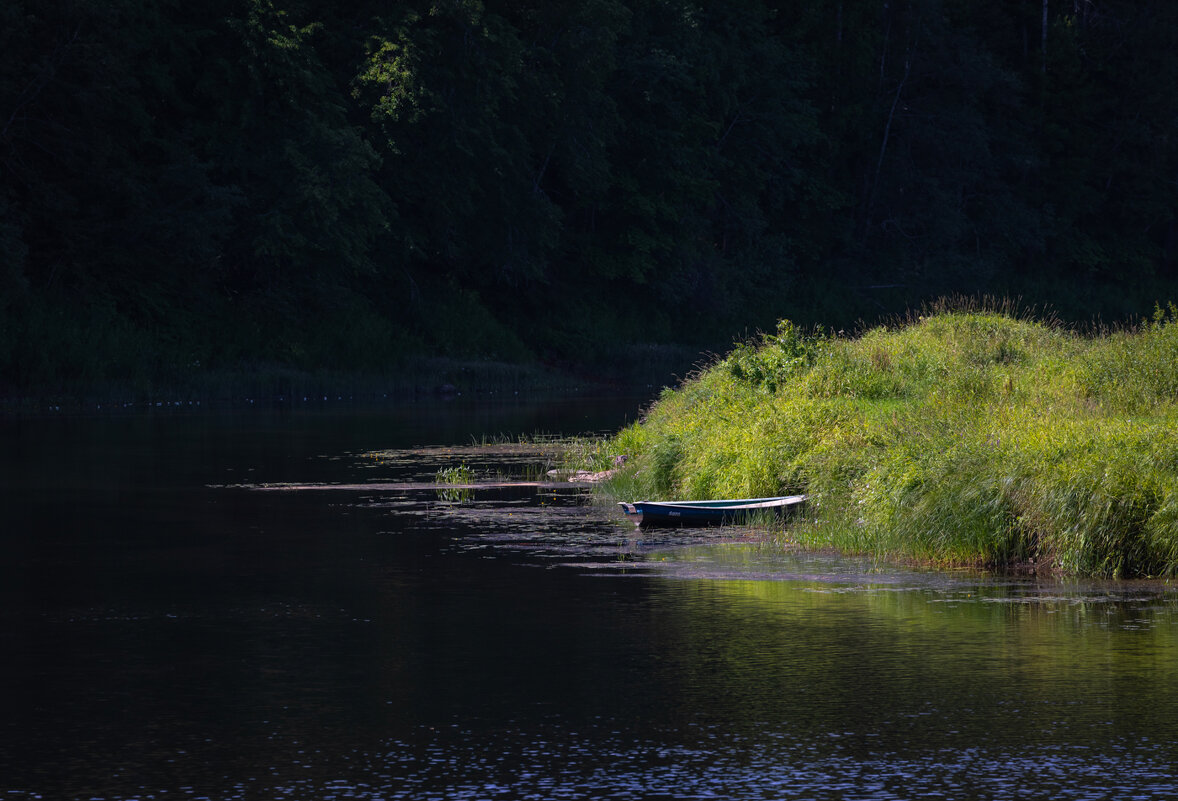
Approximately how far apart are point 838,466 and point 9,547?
993 centimetres

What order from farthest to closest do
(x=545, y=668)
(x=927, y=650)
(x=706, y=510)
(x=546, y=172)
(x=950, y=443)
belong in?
(x=546, y=172) < (x=706, y=510) < (x=950, y=443) < (x=927, y=650) < (x=545, y=668)

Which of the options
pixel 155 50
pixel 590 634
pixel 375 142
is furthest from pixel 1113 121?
pixel 590 634

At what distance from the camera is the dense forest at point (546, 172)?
5778 centimetres

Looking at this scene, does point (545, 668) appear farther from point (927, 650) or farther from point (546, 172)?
point (546, 172)

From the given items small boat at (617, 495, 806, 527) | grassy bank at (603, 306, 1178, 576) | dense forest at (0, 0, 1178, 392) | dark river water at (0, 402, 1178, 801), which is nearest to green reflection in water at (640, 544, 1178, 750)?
dark river water at (0, 402, 1178, 801)

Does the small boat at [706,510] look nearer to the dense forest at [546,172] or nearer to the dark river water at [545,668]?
the dark river water at [545,668]

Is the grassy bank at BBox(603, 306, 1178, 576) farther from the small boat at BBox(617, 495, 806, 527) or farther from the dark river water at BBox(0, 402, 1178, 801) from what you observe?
the dark river water at BBox(0, 402, 1178, 801)

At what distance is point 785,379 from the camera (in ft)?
98.5

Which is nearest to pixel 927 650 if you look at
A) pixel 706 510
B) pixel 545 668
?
pixel 545 668

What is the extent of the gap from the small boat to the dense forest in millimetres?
34312

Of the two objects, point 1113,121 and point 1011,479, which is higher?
point 1113,121

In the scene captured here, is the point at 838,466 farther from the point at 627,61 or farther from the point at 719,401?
the point at 627,61

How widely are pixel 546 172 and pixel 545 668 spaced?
62957 mm

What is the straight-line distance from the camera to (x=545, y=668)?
13508mm
